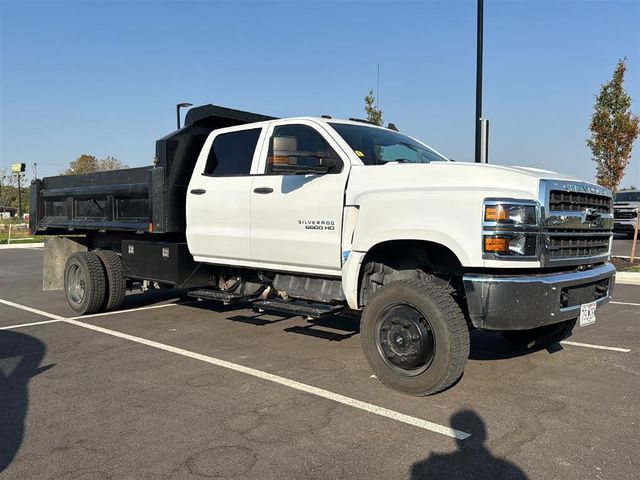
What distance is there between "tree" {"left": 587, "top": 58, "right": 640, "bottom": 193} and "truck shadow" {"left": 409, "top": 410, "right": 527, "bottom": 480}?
13314 mm

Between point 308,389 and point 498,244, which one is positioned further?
point 308,389

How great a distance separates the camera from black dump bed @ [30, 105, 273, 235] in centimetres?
666

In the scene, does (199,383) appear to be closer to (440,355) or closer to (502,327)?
(440,355)

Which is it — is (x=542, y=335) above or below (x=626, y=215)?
below

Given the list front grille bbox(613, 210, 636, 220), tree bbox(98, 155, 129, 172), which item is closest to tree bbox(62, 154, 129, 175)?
tree bbox(98, 155, 129, 172)

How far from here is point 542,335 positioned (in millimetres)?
5570

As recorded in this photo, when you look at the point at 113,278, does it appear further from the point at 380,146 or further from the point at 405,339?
the point at 405,339

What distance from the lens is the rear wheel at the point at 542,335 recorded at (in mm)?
5414

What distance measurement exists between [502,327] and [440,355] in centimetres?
50

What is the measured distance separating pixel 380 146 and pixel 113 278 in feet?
14.4

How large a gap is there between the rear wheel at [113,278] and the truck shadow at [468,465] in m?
5.69

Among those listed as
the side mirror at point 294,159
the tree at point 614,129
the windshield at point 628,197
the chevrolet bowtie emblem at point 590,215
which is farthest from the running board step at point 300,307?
the windshield at point 628,197

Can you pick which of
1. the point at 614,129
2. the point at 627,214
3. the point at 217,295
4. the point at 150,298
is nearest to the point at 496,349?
the point at 217,295

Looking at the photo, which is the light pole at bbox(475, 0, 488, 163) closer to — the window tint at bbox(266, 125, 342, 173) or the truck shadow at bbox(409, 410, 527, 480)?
the window tint at bbox(266, 125, 342, 173)
